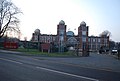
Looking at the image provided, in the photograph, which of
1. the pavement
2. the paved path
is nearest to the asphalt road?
the pavement

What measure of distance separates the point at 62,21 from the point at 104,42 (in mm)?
49012

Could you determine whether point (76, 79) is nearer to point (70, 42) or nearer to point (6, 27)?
point (6, 27)

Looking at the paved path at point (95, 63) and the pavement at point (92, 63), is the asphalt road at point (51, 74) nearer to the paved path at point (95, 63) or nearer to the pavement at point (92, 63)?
the pavement at point (92, 63)

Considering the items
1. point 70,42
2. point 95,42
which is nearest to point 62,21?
point 70,42

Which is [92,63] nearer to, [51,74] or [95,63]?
[95,63]

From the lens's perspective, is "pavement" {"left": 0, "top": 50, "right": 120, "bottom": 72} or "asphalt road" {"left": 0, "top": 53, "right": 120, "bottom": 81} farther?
"pavement" {"left": 0, "top": 50, "right": 120, "bottom": 72}

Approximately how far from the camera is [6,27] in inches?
2410

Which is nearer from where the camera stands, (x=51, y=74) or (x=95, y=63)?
(x=51, y=74)

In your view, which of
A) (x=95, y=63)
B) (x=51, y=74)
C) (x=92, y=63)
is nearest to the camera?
(x=51, y=74)

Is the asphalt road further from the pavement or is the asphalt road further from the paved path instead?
the paved path

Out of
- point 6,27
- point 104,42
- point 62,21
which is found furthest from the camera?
point 104,42

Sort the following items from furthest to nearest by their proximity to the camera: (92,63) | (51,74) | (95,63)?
(95,63), (92,63), (51,74)

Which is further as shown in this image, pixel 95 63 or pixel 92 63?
pixel 95 63

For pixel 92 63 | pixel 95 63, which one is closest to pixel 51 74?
pixel 92 63
